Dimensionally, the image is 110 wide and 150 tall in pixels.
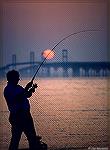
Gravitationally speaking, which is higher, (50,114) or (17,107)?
(17,107)

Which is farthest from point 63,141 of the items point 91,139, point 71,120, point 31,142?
point 71,120

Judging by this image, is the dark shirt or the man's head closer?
the dark shirt

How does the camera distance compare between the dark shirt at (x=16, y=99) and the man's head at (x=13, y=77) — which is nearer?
the dark shirt at (x=16, y=99)

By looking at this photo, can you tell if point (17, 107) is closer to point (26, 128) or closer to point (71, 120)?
point (26, 128)

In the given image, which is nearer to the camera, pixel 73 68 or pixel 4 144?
pixel 4 144

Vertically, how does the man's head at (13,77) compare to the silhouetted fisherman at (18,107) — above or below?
above

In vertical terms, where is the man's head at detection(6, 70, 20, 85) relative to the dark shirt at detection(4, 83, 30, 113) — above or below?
above
